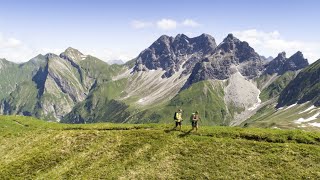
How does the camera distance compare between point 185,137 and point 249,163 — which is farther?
point 185,137

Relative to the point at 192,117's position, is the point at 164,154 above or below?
below

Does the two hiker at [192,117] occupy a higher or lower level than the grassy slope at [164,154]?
higher

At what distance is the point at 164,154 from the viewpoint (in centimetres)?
6034

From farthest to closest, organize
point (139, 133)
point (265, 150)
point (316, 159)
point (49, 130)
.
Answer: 1. point (49, 130)
2. point (139, 133)
3. point (265, 150)
4. point (316, 159)

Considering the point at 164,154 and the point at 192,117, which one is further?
the point at 192,117

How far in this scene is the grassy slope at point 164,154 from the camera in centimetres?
5434

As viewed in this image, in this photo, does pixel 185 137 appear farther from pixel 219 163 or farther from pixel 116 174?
pixel 116 174

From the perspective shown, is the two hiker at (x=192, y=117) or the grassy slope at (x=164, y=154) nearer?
the grassy slope at (x=164, y=154)

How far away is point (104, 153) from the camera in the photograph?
62469mm

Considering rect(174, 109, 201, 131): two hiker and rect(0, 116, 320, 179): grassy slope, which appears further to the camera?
rect(174, 109, 201, 131): two hiker

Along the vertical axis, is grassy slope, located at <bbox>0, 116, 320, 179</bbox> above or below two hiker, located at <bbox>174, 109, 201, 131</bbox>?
below

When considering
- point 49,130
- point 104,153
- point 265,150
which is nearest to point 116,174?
point 104,153

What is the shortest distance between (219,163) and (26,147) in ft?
122

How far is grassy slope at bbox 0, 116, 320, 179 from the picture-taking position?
54.3 meters
